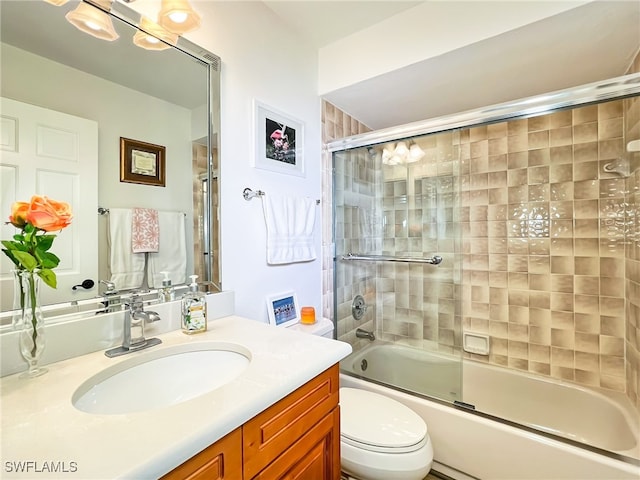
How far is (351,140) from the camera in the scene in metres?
1.96

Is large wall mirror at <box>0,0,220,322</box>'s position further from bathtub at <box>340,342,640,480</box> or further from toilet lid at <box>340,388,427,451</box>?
bathtub at <box>340,342,640,480</box>

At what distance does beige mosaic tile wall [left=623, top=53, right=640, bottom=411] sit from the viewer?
1.50m

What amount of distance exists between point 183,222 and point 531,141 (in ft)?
7.31

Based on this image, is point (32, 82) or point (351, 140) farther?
point (351, 140)

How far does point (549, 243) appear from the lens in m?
1.93

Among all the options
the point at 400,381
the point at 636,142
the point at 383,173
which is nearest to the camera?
the point at 636,142

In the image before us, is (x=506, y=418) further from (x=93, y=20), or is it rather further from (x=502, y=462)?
(x=93, y=20)

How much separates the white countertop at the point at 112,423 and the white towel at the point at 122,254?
0.94 feet

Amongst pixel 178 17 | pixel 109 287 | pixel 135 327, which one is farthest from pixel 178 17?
pixel 135 327

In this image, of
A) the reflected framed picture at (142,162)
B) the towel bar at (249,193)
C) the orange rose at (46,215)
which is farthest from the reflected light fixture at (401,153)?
the orange rose at (46,215)

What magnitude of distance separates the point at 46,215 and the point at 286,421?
787mm

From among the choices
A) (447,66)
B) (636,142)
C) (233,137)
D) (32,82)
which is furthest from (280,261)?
(636,142)

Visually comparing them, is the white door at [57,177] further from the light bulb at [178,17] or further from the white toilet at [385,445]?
the white toilet at [385,445]

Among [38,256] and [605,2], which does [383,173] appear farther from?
[38,256]
